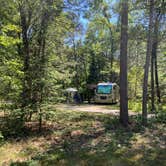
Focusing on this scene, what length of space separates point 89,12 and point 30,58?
303cm

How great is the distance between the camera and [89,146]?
22.0 feet

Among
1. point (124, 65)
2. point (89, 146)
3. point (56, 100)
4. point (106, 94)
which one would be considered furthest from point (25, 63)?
point (106, 94)

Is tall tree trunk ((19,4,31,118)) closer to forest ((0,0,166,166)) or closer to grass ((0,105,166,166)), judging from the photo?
forest ((0,0,166,166))

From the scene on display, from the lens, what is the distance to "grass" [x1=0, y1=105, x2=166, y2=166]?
18.5 ft

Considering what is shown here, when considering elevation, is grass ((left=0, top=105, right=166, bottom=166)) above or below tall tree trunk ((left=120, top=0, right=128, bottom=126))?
below

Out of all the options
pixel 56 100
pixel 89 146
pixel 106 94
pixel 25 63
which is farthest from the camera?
pixel 106 94

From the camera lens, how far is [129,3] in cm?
945

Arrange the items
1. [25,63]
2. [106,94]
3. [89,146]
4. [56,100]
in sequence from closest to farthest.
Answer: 1. [89,146]
2. [56,100]
3. [25,63]
4. [106,94]

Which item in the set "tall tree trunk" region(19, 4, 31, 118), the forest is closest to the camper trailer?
the forest

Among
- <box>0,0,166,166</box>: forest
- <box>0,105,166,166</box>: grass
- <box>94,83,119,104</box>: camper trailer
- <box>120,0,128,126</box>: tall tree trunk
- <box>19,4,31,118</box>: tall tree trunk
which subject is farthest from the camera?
<box>94,83,119,104</box>: camper trailer

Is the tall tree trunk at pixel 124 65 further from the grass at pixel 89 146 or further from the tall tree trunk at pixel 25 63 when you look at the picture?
the tall tree trunk at pixel 25 63

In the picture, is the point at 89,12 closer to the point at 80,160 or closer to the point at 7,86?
the point at 7,86

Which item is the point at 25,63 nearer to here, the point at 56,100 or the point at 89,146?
the point at 56,100

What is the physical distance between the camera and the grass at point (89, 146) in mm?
5633
